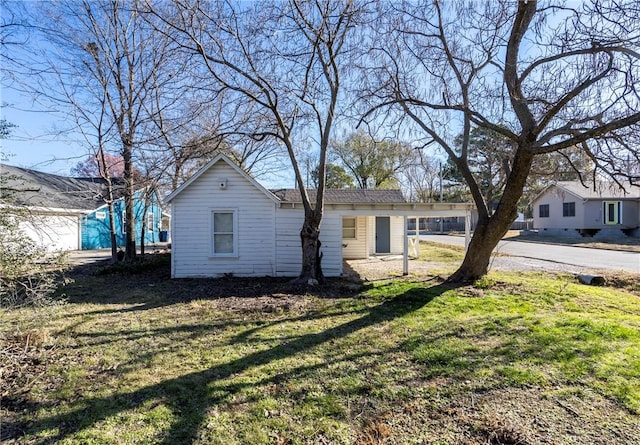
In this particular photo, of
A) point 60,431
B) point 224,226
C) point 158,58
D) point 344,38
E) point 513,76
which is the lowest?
point 60,431

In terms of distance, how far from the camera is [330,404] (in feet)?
11.0

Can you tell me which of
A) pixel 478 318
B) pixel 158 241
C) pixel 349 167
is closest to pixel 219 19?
pixel 478 318

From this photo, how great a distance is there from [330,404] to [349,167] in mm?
32573

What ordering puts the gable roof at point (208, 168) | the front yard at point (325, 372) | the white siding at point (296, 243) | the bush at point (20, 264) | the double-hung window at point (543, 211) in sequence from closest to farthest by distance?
the front yard at point (325, 372) → the bush at point (20, 264) → the gable roof at point (208, 168) → the white siding at point (296, 243) → the double-hung window at point (543, 211)

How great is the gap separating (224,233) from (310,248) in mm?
3049

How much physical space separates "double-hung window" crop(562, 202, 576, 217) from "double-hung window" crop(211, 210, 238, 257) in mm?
28710

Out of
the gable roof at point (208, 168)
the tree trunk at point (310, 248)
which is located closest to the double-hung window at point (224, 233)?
the gable roof at point (208, 168)

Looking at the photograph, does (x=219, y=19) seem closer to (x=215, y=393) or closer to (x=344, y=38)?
(x=344, y=38)

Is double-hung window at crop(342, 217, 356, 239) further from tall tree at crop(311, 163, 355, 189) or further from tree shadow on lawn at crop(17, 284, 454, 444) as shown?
tall tree at crop(311, 163, 355, 189)

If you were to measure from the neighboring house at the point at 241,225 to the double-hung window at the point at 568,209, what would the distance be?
23845 millimetres

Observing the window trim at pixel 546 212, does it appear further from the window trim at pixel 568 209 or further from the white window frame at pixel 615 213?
the white window frame at pixel 615 213

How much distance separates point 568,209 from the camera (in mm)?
→ 28266

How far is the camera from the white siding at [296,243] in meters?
10.6

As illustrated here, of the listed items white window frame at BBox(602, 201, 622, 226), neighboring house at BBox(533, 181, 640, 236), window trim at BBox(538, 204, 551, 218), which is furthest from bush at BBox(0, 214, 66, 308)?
window trim at BBox(538, 204, 551, 218)
